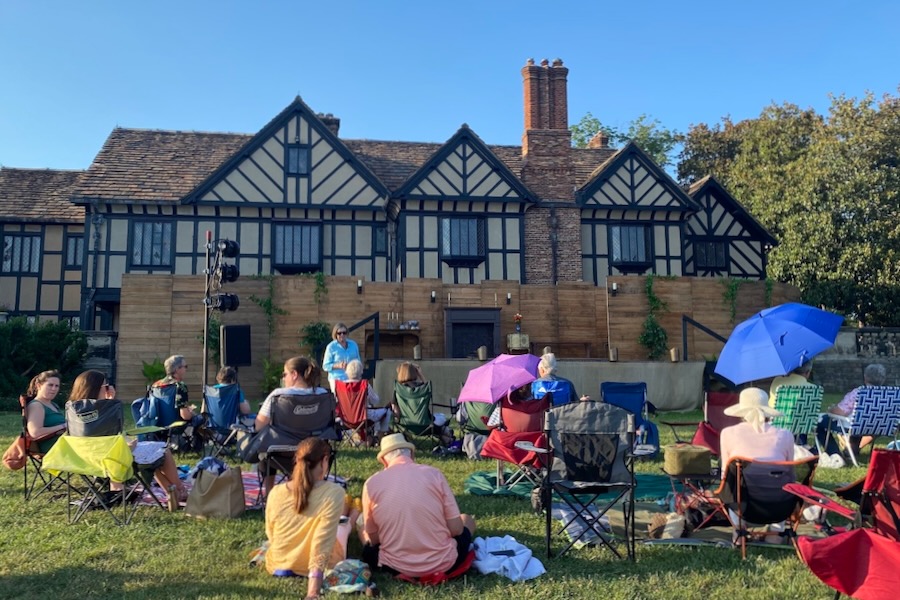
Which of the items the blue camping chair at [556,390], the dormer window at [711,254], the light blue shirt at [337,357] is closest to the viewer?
the blue camping chair at [556,390]

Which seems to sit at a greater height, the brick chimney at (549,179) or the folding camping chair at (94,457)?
the brick chimney at (549,179)

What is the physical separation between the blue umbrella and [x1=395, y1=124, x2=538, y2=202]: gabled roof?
11951 mm

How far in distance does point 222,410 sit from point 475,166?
1302 centimetres

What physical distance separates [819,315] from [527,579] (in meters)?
4.87

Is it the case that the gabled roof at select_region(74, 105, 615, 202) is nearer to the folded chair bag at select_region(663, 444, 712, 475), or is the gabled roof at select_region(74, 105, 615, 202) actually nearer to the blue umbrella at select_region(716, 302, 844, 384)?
the blue umbrella at select_region(716, 302, 844, 384)

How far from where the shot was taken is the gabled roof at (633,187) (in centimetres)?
2002

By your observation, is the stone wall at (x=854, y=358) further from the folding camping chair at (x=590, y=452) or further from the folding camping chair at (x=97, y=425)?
the folding camping chair at (x=97, y=425)

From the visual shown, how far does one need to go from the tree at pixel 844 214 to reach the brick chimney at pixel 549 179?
7799mm

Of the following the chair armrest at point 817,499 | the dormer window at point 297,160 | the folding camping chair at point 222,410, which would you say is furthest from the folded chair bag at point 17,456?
the dormer window at point 297,160

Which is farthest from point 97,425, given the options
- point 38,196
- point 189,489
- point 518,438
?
point 38,196

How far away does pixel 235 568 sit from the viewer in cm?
410

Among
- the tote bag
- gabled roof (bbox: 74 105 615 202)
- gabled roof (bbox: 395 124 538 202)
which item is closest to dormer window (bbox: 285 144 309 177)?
gabled roof (bbox: 74 105 615 202)

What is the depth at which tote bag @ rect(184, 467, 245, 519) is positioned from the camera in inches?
206

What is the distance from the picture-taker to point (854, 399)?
24.1 feet
